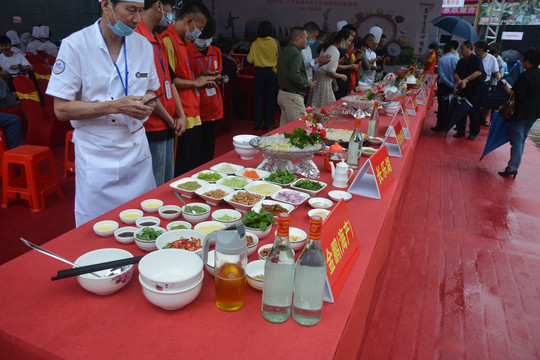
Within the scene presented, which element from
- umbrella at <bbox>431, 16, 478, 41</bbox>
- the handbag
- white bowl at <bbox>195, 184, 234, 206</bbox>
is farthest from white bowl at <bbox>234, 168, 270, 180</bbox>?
umbrella at <bbox>431, 16, 478, 41</bbox>

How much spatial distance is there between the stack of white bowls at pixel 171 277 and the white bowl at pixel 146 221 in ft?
1.07

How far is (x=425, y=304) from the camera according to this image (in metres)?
2.06

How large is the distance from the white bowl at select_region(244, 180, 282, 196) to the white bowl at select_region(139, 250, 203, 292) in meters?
0.66

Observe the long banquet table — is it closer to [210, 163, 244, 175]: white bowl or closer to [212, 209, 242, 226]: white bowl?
[212, 209, 242, 226]: white bowl

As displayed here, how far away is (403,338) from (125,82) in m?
1.79

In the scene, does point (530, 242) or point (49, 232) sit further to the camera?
point (530, 242)

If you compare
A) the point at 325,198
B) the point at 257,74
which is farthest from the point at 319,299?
the point at 257,74

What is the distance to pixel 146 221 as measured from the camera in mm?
1264

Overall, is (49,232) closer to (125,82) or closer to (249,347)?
(125,82)

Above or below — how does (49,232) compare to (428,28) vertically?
below

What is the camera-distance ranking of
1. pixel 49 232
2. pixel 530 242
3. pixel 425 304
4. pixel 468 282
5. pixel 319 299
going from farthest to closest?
pixel 530 242
pixel 49 232
pixel 468 282
pixel 425 304
pixel 319 299

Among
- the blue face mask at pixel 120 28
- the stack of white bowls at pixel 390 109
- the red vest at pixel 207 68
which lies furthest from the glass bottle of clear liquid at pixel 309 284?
the stack of white bowls at pixel 390 109

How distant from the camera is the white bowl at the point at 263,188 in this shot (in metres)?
1.59

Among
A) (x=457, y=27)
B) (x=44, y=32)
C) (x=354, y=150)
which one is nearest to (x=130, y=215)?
(x=354, y=150)
